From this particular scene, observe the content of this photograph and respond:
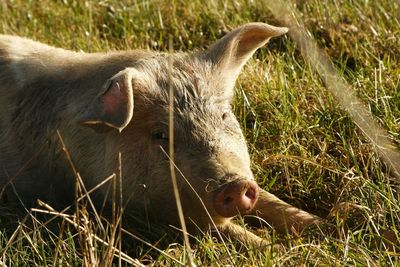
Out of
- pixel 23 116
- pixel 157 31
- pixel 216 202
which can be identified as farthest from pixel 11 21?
pixel 216 202

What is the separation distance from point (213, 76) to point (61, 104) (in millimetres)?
759

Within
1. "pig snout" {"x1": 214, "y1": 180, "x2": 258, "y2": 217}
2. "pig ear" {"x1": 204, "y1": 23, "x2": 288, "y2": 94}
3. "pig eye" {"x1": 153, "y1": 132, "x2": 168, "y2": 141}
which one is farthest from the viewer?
"pig ear" {"x1": 204, "y1": 23, "x2": 288, "y2": 94}

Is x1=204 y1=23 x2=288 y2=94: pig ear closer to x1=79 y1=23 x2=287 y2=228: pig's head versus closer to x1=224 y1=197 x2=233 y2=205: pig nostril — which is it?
x1=79 y1=23 x2=287 y2=228: pig's head

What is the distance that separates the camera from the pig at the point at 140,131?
4.29 meters

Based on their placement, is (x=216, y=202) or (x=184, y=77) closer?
(x=216, y=202)

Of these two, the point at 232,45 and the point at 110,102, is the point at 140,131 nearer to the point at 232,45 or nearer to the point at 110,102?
the point at 110,102

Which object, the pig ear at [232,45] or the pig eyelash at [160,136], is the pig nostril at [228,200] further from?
the pig ear at [232,45]

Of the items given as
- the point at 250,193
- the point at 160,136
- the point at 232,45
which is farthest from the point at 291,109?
the point at 250,193

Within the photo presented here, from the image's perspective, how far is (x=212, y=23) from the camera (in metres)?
6.78

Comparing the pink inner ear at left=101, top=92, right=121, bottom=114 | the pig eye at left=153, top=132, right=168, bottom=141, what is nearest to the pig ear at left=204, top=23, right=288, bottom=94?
the pig eye at left=153, top=132, right=168, bottom=141

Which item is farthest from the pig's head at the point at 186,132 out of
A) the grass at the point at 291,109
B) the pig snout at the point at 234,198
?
the grass at the point at 291,109

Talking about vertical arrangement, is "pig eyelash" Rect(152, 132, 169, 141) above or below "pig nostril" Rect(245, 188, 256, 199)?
above

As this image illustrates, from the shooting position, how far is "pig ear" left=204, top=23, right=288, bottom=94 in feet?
15.8

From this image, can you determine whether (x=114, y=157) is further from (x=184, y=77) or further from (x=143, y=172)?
(x=184, y=77)
